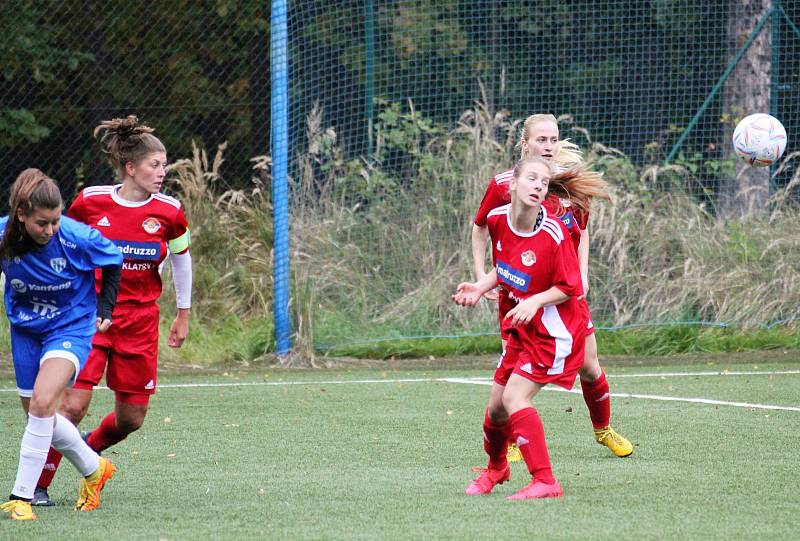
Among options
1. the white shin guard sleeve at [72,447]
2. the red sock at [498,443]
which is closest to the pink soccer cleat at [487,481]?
the red sock at [498,443]

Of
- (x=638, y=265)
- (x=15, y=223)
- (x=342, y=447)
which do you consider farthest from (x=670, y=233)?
(x=15, y=223)

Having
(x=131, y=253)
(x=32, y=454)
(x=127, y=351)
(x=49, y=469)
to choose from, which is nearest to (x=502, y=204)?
(x=131, y=253)

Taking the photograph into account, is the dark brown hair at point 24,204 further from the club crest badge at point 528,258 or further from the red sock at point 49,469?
the club crest badge at point 528,258

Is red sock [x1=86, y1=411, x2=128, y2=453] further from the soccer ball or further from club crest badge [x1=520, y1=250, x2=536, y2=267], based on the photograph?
the soccer ball

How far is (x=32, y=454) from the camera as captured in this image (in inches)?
187

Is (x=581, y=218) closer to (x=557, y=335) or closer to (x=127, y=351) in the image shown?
(x=557, y=335)

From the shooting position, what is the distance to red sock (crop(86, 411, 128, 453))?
566 centimetres

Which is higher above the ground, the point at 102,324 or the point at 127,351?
the point at 102,324

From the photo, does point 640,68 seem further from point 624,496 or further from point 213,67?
point 624,496

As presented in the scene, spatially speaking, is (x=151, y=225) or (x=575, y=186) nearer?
(x=575, y=186)

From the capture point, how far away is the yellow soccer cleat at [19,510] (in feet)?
15.2

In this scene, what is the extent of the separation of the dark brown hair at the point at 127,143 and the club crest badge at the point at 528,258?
1.79 metres

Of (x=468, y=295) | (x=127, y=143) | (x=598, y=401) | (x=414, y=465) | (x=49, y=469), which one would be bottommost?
(x=414, y=465)

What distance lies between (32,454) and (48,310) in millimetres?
595
